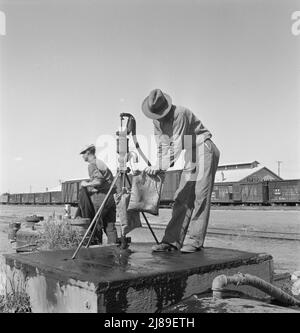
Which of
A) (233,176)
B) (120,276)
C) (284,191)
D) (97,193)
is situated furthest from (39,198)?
(120,276)

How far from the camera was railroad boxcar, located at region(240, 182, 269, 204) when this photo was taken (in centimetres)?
3506

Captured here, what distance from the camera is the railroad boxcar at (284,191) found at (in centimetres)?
3319

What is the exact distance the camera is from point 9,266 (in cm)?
Answer: 424

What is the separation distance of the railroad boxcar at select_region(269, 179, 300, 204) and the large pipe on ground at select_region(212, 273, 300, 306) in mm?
31369

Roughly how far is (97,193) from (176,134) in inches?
128

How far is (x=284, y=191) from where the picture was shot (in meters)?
33.8

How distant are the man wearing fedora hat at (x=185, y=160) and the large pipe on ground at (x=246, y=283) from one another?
1.23m

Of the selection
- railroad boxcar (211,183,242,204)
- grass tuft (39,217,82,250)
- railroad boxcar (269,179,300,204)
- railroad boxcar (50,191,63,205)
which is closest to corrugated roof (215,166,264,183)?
railroad boxcar (211,183,242,204)

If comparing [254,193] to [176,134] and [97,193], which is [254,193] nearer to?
[97,193]

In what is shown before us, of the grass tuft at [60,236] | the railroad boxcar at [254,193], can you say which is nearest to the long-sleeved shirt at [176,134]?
the grass tuft at [60,236]

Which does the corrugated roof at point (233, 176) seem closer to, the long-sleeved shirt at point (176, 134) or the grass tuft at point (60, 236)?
the grass tuft at point (60, 236)

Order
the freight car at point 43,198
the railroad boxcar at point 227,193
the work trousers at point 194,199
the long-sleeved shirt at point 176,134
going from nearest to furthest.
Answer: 1. the long-sleeved shirt at point 176,134
2. the work trousers at point 194,199
3. the railroad boxcar at point 227,193
4. the freight car at point 43,198
